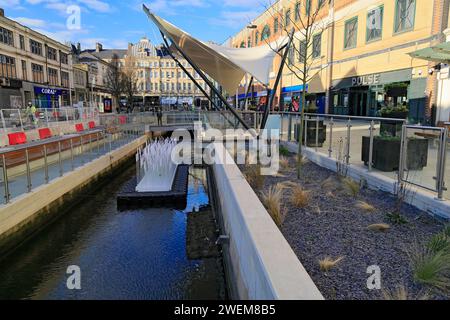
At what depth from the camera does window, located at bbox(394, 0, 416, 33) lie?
2058 centimetres

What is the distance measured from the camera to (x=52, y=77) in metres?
56.8

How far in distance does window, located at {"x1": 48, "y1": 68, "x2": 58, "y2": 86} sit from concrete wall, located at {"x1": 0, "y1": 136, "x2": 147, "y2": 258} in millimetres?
46285

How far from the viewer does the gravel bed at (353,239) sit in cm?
376

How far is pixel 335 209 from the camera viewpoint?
20.5 ft

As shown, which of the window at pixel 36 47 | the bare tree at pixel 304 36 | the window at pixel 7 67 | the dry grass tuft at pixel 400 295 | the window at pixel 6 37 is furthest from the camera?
the window at pixel 36 47

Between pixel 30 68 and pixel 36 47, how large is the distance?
15.1ft

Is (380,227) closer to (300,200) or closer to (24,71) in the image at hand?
(300,200)

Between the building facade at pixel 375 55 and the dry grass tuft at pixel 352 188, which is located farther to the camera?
the building facade at pixel 375 55

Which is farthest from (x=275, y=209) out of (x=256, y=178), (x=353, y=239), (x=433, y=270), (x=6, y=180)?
(x=6, y=180)

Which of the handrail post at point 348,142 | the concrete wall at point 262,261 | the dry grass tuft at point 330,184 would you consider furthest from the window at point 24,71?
the concrete wall at point 262,261

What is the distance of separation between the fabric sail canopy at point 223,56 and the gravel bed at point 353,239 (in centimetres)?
861

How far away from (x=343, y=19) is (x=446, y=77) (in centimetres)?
1303

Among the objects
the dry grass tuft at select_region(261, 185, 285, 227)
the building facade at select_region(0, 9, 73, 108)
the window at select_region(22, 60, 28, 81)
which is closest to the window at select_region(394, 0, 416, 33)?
the dry grass tuft at select_region(261, 185, 285, 227)

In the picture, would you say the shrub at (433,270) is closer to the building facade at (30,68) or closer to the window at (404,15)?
the window at (404,15)
